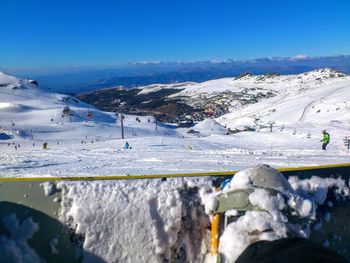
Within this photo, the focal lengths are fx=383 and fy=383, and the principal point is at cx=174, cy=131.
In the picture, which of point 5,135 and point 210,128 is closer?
point 5,135

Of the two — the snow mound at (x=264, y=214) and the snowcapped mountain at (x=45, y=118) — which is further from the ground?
the snow mound at (x=264, y=214)

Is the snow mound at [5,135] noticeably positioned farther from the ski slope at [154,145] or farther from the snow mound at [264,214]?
the snow mound at [264,214]

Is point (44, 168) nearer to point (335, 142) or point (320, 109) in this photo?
point (335, 142)

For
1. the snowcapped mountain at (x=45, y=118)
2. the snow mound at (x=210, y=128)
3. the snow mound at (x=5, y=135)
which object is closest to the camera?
the snow mound at (x=5, y=135)

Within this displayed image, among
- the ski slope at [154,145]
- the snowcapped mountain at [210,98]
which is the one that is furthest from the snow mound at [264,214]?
the snowcapped mountain at [210,98]

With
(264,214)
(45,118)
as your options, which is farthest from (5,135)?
(264,214)

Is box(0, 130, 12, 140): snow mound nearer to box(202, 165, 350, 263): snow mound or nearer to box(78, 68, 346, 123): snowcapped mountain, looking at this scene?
box(202, 165, 350, 263): snow mound

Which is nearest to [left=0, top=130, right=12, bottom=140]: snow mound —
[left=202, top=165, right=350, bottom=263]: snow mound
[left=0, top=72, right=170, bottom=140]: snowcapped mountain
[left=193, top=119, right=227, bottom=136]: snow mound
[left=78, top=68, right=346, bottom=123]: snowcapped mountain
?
[left=0, top=72, right=170, bottom=140]: snowcapped mountain

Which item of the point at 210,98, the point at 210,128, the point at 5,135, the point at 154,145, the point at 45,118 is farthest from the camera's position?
the point at 210,98

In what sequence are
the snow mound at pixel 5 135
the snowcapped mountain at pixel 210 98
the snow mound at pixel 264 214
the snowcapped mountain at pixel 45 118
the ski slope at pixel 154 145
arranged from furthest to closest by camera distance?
the snowcapped mountain at pixel 210 98 < the snowcapped mountain at pixel 45 118 < the snow mound at pixel 5 135 < the ski slope at pixel 154 145 < the snow mound at pixel 264 214

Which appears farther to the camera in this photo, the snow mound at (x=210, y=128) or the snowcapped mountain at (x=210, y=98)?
the snowcapped mountain at (x=210, y=98)

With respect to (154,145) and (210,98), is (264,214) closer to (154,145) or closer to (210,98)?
(154,145)
